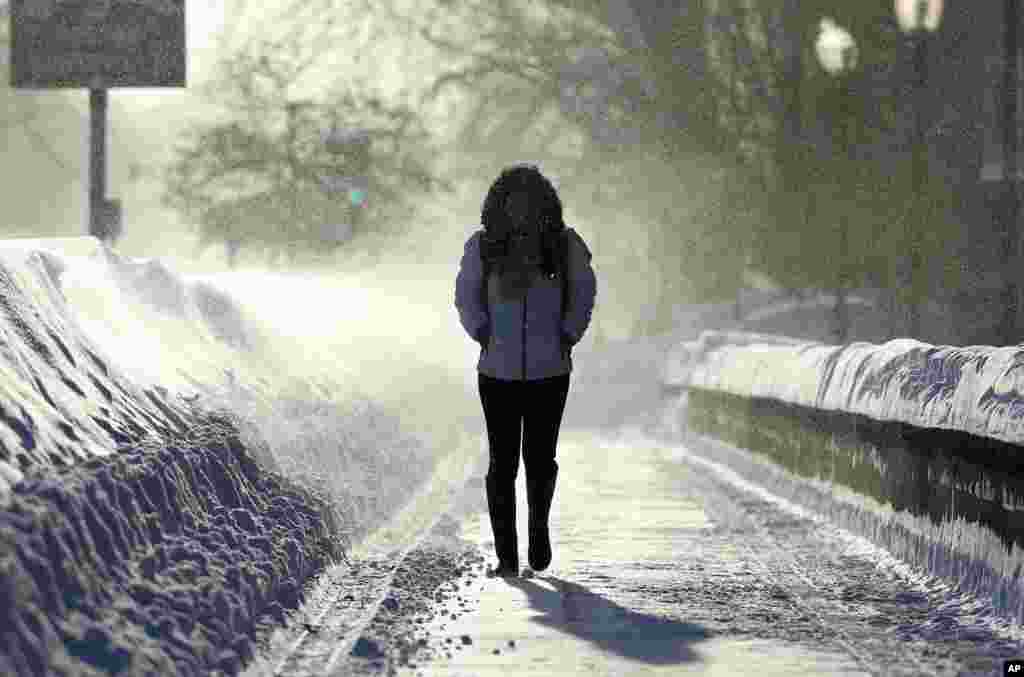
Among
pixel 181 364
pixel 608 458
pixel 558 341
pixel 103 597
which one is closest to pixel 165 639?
pixel 103 597

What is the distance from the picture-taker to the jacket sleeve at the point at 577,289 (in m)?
11.5

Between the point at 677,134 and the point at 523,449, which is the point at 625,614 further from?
the point at 677,134

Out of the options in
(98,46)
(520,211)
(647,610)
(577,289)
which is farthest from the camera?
(98,46)

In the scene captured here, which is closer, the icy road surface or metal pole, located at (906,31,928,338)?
the icy road surface

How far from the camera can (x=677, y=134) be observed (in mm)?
49906

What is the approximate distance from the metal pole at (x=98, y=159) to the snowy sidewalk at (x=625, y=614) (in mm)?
5409

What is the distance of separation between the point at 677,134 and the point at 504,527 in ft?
127

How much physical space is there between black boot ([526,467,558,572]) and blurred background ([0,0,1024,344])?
96.5 feet

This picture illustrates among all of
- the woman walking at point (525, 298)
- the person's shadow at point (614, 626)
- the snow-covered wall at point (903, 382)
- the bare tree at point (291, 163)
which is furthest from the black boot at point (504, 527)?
the bare tree at point (291, 163)

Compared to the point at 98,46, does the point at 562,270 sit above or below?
below

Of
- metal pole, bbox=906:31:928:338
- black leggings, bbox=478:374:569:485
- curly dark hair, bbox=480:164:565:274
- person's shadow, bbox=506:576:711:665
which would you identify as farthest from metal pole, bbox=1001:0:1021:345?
person's shadow, bbox=506:576:711:665

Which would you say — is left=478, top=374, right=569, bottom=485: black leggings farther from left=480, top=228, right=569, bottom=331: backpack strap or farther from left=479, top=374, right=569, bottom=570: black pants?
left=480, top=228, right=569, bottom=331: backpack strap

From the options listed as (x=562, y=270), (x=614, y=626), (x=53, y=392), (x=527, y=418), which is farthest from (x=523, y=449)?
(x=53, y=392)

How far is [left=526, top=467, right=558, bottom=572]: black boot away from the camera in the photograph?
1177 cm
